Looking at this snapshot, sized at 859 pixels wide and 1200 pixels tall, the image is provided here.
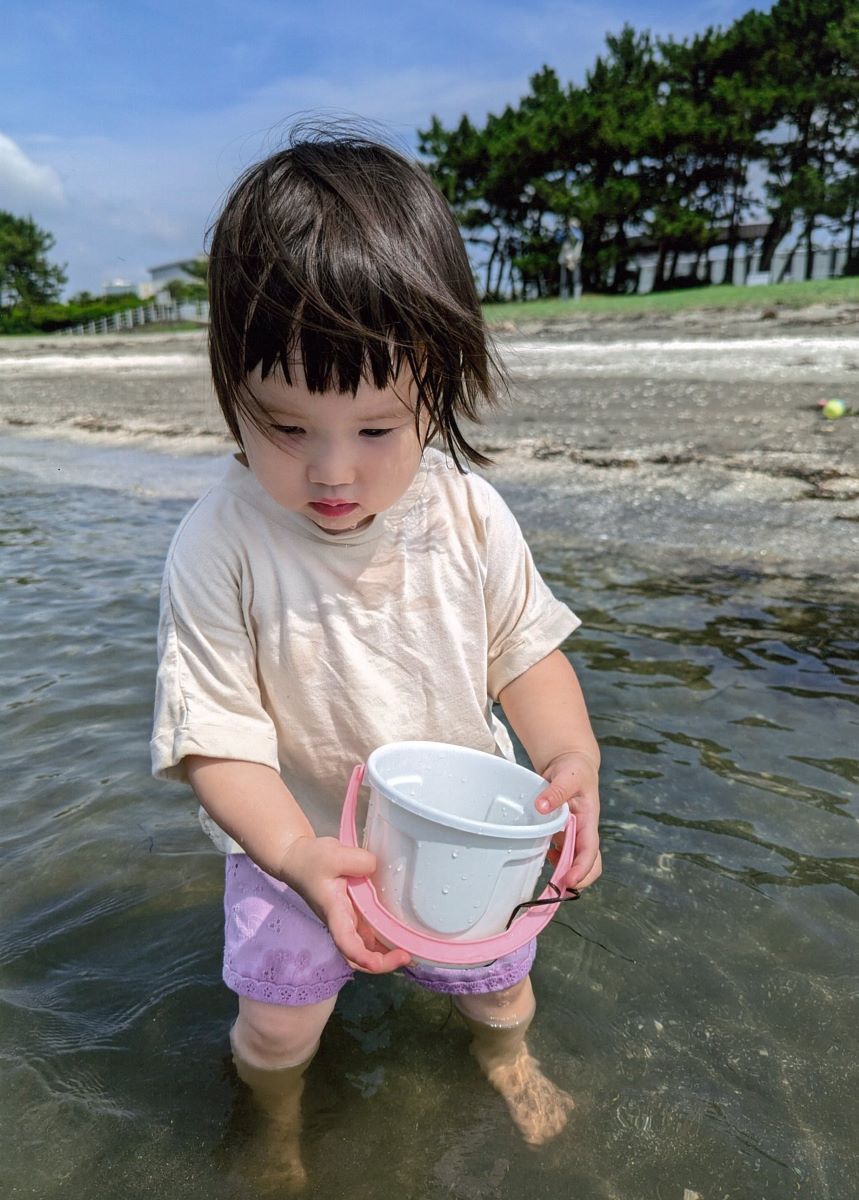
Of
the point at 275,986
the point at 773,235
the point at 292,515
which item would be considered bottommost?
the point at 275,986

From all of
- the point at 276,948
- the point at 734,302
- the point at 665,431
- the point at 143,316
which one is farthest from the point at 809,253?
the point at 276,948

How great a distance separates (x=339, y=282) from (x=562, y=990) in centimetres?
137

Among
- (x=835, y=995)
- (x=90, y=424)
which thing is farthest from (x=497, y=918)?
(x=90, y=424)

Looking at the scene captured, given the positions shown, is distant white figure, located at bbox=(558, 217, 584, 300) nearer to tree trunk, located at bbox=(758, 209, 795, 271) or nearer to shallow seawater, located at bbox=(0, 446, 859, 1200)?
tree trunk, located at bbox=(758, 209, 795, 271)

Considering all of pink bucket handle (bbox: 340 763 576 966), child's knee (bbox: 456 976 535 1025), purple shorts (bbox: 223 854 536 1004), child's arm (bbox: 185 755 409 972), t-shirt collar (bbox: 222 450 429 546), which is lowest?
child's knee (bbox: 456 976 535 1025)

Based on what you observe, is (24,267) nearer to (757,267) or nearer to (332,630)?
(757,267)

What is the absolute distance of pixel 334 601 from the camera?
5.26 ft

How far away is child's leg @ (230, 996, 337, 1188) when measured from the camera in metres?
1.57

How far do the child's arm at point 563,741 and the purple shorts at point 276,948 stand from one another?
13.4 inches

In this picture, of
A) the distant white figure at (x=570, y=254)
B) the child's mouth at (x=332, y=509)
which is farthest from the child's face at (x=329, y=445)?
the distant white figure at (x=570, y=254)

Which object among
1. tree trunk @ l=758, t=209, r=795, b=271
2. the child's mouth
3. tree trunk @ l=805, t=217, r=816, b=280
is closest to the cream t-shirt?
the child's mouth

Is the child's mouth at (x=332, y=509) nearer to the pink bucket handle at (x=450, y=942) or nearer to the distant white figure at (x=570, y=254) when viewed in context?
the pink bucket handle at (x=450, y=942)

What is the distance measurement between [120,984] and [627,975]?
991mm

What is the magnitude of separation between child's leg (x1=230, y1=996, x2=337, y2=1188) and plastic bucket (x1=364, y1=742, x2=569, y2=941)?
0.44 metres
